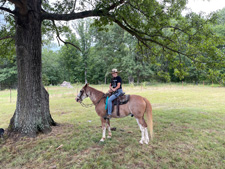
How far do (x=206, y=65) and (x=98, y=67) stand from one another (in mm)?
39332

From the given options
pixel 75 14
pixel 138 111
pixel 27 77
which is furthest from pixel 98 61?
pixel 138 111

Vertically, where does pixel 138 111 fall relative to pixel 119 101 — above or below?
below

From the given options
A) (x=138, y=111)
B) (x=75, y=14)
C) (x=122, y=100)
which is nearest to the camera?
(x=138, y=111)

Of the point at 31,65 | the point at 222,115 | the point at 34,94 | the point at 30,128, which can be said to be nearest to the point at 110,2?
the point at 31,65

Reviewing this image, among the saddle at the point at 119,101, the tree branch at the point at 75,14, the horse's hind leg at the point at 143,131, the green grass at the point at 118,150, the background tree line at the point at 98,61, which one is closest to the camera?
the green grass at the point at 118,150

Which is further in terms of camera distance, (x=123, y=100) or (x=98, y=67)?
(x=98, y=67)

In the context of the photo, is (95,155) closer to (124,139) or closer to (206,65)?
(124,139)

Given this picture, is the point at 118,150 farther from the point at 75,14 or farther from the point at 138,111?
the point at 75,14

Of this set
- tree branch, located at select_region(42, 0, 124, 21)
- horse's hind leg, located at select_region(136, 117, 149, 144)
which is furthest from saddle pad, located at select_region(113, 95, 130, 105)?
tree branch, located at select_region(42, 0, 124, 21)

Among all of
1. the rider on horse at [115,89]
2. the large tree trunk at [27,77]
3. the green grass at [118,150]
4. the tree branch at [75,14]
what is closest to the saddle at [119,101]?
the rider on horse at [115,89]

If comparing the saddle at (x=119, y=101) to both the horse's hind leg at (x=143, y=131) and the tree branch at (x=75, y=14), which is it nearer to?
the horse's hind leg at (x=143, y=131)

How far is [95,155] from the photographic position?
338 centimetres

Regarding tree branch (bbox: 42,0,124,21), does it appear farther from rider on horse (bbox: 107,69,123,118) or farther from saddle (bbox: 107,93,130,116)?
saddle (bbox: 107,93,130,116)

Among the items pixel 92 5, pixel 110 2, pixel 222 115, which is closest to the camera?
pixel 110 2
